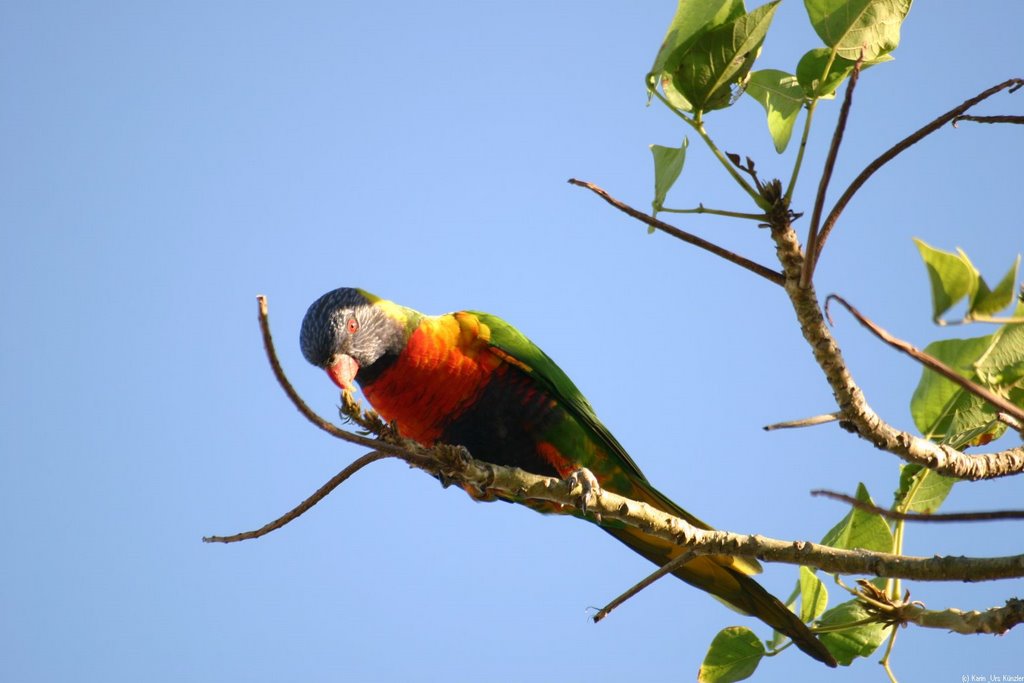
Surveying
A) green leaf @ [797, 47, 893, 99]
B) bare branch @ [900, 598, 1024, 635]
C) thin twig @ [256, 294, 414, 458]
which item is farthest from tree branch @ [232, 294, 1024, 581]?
green leaf @ [797, 47, 893, 99]

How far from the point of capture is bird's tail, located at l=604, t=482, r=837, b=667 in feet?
8.93

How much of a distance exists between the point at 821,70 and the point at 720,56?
26cm

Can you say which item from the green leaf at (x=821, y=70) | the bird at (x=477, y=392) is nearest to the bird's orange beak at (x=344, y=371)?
the bird at (x=477, y=392)

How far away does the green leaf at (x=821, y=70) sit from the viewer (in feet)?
6.73

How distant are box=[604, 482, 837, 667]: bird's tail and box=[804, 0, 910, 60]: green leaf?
158 centimetres

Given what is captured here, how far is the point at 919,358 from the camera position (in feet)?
4.16

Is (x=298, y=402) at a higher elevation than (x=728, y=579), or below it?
below

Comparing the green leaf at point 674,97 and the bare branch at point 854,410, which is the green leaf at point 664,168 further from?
the bare branch at point 854,410

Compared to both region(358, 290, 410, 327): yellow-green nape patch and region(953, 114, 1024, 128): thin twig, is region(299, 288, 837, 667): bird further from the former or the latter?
region(953, 114, 1024, 128): thin twig

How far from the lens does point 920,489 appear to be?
8.18 ft

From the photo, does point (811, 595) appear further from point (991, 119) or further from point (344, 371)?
point (344, 371)

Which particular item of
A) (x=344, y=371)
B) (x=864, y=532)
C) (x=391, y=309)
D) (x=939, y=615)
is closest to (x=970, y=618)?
(x=939, y=615)

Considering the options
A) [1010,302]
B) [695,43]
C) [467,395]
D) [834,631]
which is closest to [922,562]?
[834,631]

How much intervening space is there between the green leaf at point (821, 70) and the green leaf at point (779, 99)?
4 centimetres
